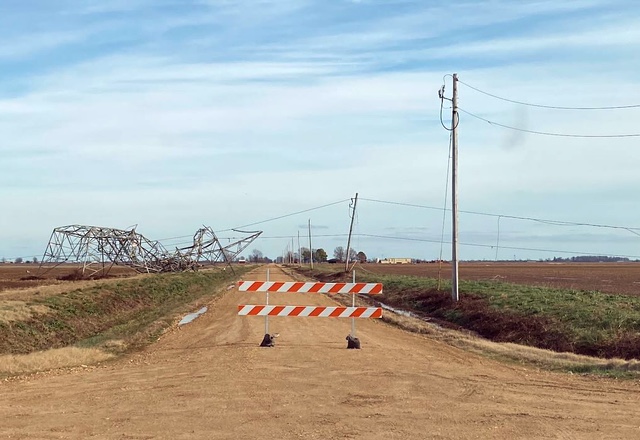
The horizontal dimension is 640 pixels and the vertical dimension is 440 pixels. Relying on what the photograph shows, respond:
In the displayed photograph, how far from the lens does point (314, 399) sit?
1069 cm

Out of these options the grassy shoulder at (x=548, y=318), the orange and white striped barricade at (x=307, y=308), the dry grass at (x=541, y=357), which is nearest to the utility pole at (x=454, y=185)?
the grassy shoulder at (x=548, y=318)

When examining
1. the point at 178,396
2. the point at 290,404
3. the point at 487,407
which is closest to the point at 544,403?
the point at 487,407

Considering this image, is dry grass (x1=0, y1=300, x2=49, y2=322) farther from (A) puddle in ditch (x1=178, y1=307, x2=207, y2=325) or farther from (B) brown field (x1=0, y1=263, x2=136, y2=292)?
(B) brown field (x1=0, y1=263, x2=136, y2=292)

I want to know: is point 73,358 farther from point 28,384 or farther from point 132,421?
point 132,421

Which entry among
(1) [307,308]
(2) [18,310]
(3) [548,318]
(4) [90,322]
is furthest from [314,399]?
(4) [90,322]

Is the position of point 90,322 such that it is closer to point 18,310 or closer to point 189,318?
point 18,310

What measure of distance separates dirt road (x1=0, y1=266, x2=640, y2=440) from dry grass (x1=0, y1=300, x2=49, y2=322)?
35.9 feet

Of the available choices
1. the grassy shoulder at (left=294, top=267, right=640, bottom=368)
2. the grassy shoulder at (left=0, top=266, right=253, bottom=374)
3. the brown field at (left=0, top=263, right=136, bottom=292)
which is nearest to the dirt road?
the grassy shoulder at (left=294, top=267, right=640, bottom=368)

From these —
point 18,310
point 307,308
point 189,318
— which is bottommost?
point 189,318

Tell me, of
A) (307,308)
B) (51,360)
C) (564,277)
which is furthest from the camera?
(564,277)

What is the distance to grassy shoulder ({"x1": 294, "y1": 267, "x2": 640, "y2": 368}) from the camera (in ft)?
62.3

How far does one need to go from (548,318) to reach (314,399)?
14069 mm

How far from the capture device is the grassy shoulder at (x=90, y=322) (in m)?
21.9

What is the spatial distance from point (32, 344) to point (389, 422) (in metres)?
17.4
